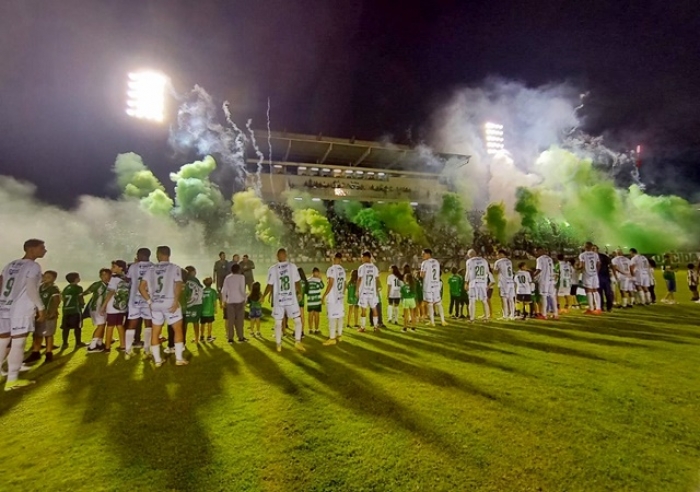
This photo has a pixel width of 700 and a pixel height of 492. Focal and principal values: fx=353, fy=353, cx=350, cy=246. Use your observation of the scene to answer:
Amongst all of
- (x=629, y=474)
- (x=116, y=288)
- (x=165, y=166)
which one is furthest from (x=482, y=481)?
(x=165, y=166)

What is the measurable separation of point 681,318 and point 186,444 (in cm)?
1268

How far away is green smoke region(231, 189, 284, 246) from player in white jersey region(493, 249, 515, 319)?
84.1ft

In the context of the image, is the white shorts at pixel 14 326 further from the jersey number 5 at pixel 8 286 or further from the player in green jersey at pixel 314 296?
the player in green jersey at pixel 314 296

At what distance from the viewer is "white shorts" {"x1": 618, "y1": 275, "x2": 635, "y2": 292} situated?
1255 cm

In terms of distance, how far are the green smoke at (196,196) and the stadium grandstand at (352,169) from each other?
8599 millimetres

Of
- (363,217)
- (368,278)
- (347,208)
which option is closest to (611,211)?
(363,217)

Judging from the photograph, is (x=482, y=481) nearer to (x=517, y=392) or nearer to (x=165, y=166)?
(x=517, y=392)

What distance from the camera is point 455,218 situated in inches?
1756

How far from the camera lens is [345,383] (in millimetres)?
5254

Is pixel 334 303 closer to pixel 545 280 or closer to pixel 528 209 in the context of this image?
pixel 545 280

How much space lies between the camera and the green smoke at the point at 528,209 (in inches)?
1644

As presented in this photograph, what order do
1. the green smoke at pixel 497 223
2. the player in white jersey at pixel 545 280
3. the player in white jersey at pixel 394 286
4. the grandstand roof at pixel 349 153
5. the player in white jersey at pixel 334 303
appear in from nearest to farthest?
the player in white jersey at pixel 334 303 < the player in white jersey at pixel 394 286 < the player in white jersey at pixel 545 280 < the green smoke at pixel 497 223 < the grandstand roof at pixel 349 153

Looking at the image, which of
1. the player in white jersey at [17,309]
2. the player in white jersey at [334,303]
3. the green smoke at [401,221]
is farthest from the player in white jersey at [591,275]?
the green smoke at [401,221]

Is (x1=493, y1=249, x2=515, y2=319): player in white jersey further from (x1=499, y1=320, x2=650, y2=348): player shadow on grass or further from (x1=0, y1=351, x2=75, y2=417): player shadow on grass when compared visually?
(x1=0, y1=351, x2=75, y2=417): player shadow on grass
